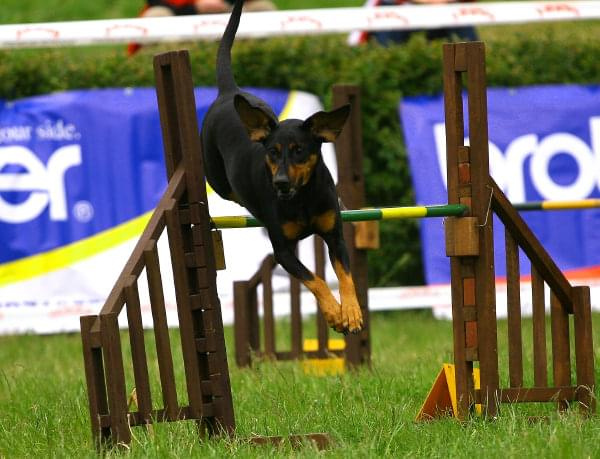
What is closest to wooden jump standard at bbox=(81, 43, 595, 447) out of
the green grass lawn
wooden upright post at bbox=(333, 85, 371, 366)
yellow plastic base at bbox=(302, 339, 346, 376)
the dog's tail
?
the green grass lawn

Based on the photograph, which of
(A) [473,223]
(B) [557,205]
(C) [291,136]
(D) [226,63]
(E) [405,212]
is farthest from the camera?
(B) [557,205]

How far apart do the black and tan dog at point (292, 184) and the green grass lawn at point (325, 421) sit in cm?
51

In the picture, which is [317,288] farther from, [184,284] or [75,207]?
[75,207]

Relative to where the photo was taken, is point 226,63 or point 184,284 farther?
point 226,63

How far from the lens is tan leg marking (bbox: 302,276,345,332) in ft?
15.7

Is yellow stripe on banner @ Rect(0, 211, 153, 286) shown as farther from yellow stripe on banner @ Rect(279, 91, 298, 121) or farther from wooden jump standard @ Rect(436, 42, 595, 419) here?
wooden jump standard @ Rect(436, 42, 595, 419)

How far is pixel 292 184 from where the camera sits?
15.0 feet

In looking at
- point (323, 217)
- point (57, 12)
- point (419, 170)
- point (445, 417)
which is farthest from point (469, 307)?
point (57, 12)

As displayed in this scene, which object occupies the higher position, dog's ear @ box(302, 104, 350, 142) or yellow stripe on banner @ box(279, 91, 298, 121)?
yellow stripe on banner @ box(279, 91, 298, 121)

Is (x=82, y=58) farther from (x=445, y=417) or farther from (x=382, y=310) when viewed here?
(x=445, y=417)

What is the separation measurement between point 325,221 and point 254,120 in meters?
0.45

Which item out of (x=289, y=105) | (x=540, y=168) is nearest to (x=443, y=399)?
(x=540, y=168)

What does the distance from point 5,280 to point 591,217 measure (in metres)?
4.19

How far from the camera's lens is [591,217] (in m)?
9.93
